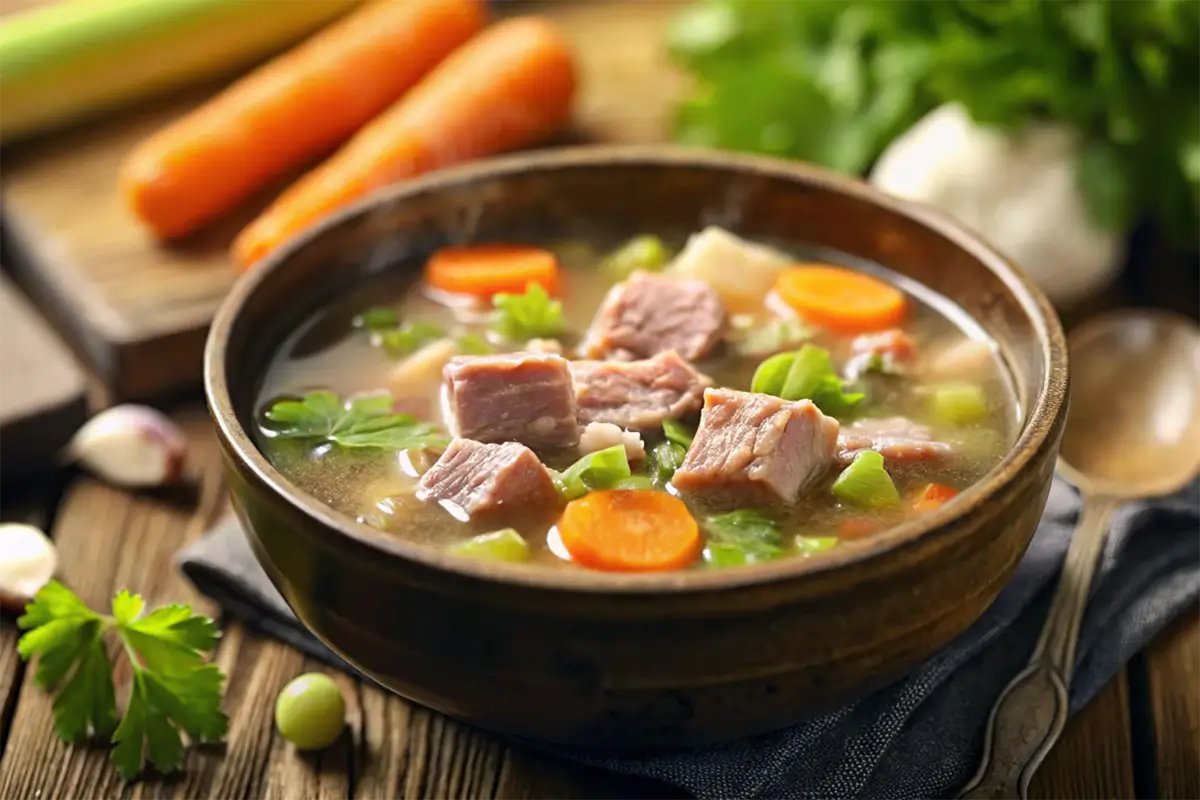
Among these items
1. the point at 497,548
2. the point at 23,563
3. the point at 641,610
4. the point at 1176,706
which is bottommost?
Answer: the point at 1176,706

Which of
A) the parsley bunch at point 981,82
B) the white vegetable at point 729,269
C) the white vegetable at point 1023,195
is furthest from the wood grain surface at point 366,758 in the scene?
the parsley bunch at point 981,82

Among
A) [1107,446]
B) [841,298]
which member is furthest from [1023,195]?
[841,298]

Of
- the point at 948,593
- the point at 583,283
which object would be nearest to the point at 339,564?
the point at 948,593

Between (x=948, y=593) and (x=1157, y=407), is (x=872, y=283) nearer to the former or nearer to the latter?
(x=1157, y=407)

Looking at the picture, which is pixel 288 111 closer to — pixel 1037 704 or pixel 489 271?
pixel 489 271

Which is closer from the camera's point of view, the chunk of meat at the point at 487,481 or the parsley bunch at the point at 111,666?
the chunk of meat at the point at 487,481

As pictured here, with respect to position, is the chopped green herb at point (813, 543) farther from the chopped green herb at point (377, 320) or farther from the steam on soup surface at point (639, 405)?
the chopped green herb at point (377, 320)

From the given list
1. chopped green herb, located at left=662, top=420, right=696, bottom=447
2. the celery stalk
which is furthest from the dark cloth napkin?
the celery stalk
